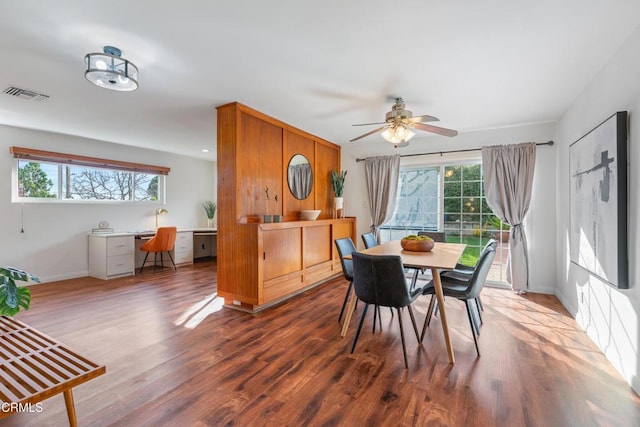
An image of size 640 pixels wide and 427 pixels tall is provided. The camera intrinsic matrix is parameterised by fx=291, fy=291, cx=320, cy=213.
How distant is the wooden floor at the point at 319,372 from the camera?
169 centimetres

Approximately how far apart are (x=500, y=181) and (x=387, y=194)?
5.61 feet

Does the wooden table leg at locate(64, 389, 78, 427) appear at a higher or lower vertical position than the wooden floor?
higher

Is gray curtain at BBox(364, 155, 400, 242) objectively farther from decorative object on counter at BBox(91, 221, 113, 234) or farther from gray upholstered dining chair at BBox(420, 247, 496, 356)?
decorative object on counter at BBox(91, 221, 113, 234)

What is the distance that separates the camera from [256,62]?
2.47 meters

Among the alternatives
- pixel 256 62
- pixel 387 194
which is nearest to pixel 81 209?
pixel 256 62

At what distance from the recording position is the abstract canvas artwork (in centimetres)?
204

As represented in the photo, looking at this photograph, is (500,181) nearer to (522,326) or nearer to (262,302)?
(522,326)

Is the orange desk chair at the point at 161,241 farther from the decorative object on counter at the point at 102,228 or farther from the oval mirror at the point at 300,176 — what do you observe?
the oval mirror at the point at 300,176

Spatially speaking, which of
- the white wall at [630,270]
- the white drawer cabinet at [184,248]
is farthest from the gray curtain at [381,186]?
the white drawer cabinet at [184,248]

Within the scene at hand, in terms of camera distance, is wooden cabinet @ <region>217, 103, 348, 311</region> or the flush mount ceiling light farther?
wooden cabinet @ <region>217, 103, 348, 311</region>

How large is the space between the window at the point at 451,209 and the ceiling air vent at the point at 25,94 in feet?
16.3

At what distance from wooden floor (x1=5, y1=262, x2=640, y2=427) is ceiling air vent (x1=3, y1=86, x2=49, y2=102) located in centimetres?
241

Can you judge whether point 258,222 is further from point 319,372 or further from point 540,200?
point 540,200

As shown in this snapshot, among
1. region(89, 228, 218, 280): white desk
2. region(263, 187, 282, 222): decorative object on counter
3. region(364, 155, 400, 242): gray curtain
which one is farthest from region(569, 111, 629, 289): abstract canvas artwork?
region(89, 228, 218, 280): white desk
